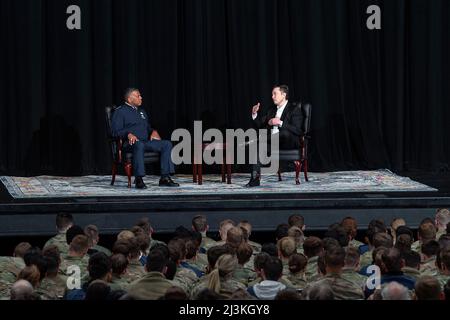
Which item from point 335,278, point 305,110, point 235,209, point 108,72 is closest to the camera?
point 335,278

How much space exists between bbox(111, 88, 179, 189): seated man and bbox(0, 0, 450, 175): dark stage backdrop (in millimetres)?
1026

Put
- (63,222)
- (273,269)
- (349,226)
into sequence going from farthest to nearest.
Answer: (63,222)
(349,226)
(273,269)

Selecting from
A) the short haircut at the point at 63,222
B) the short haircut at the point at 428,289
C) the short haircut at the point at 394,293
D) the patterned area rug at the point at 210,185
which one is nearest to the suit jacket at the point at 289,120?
the patterned area rug at the point at 210,185

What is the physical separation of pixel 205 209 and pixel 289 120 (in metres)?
1.72

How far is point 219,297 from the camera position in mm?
5598

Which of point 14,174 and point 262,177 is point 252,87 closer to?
point 262,177

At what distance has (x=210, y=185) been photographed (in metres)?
10.9

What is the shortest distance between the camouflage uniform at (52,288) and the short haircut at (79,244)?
0.49 metres

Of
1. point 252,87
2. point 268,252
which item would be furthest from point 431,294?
point 252,87

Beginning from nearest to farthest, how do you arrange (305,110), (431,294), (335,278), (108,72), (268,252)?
(431,294)
(335,278)
(268,252)
(305,110)
(108,72)

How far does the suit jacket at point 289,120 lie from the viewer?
35.9 ft

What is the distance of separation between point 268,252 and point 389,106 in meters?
6.00

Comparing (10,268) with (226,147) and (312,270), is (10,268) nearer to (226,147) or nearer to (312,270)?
(312,270)

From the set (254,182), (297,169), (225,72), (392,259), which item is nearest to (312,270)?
(392,259)
